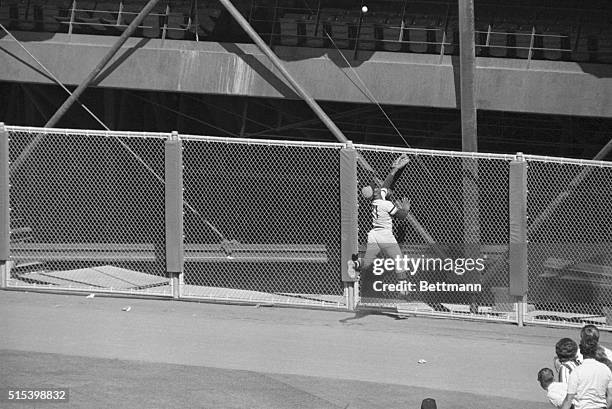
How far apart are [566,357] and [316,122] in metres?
8.17

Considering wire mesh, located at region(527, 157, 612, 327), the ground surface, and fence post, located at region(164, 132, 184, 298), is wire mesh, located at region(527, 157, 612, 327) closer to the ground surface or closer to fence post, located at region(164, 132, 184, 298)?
the ground surface

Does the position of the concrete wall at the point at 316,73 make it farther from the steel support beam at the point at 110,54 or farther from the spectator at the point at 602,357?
the spectator at the point at 602,357

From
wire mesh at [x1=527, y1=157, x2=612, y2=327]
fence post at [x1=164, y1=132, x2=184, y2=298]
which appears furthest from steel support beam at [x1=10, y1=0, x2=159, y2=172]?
wire mesh at [x1=527, y1=157, x2=612, y2=327]

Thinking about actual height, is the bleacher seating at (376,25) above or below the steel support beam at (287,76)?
above

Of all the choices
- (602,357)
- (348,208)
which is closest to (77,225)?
(348,208)

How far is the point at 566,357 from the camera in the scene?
6887 mm

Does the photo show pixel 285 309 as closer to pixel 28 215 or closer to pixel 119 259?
pixel 119 259

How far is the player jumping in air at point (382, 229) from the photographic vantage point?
1139 cm

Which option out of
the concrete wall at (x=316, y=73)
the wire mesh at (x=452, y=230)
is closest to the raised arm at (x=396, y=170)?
the wire mesh at (x=452, y=230)

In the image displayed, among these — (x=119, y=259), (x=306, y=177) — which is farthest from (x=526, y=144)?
(x=119, y=259)

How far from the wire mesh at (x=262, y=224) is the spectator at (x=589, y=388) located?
211 inches

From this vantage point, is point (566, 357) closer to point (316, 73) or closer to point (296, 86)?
point (296, 86)

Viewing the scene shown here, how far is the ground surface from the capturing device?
862cm

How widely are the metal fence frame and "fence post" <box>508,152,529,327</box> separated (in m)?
0.01
